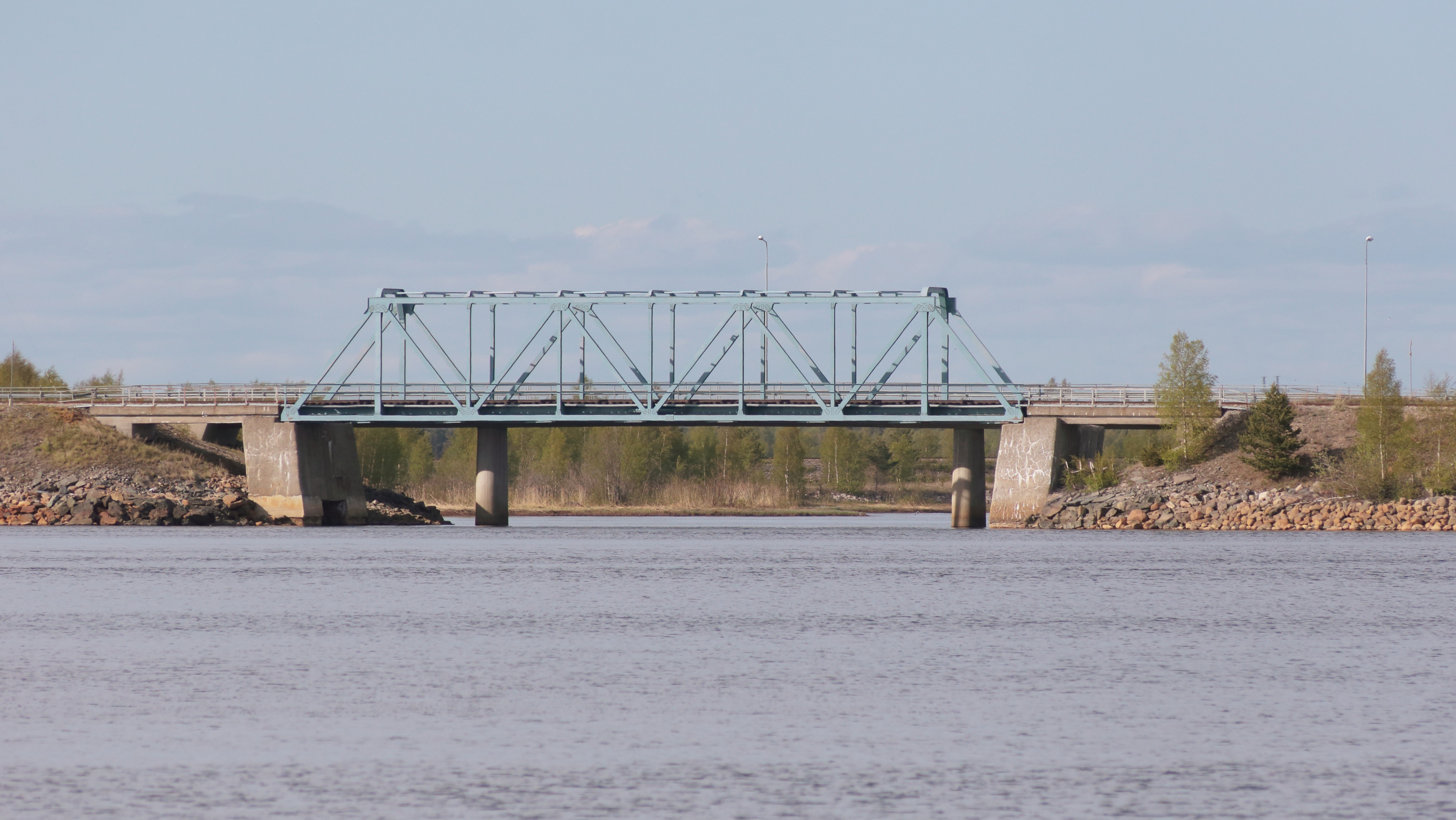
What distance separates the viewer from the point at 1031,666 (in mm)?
29750

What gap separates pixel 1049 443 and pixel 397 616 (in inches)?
2082

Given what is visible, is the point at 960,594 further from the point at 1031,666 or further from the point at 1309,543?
the point at 1309,543

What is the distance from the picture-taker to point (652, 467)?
15575 centimetres

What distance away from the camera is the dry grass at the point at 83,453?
90875mm

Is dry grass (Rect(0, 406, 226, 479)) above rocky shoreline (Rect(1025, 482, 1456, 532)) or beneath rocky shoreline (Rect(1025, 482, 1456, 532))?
above

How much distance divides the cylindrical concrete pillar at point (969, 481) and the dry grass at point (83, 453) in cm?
4241

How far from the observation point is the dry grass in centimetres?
9088

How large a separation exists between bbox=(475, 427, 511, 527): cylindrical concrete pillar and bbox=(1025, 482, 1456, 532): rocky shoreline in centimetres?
3110

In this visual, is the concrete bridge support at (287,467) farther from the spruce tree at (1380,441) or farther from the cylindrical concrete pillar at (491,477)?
the spruce tree at (1380,441)

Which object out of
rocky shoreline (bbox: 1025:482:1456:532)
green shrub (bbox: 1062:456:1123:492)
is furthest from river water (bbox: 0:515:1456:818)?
green shrub (bbox: 1062:456:1123:492)

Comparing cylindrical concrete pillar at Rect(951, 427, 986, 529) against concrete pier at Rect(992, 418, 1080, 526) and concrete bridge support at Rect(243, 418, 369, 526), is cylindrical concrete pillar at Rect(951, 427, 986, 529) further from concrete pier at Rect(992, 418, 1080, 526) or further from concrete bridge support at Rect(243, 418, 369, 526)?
concrete bridge support at Rect(243, 418, 369, 526)

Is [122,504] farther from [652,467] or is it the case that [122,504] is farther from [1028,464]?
[652,467]

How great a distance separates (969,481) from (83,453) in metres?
50.2

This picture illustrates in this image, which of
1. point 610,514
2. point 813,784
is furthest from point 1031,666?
point 610,514
